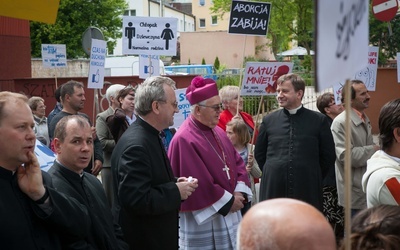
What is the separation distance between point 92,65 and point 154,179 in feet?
19.7

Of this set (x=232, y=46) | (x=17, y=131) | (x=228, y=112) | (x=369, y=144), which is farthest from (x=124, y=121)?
(x=232, y=46)

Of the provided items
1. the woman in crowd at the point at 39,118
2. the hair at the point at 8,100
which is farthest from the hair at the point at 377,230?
the woman in crowd at the point at 39,118

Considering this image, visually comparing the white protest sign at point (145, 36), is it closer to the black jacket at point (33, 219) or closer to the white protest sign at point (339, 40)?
the black jacket at point (33, 219)

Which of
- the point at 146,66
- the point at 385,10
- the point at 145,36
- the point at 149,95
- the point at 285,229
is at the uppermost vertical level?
the point at 385,10

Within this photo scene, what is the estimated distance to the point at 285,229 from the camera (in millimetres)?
1814

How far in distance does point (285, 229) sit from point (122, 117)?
6.29m

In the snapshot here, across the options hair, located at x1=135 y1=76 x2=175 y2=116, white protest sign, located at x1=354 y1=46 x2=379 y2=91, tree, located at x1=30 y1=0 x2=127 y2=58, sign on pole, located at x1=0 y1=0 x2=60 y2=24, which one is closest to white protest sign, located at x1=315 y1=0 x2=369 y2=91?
hair, located at x1=135 y1=76 x2=175 y2=116

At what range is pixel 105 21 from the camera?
4128 centimetres

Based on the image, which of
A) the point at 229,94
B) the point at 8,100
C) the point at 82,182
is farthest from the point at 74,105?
the point at 8,100

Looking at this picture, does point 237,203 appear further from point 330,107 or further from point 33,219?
point 330,107

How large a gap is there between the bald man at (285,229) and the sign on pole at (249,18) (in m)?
A: 7.79

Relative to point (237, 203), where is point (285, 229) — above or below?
above

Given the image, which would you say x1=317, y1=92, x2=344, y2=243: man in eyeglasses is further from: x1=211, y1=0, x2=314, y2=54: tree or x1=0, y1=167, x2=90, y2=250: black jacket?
x1=211, y1=0, x2=314, y2=54: tree

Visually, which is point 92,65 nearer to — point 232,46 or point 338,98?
point 338,98
